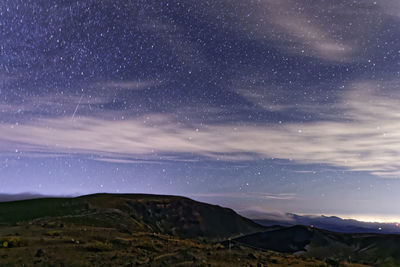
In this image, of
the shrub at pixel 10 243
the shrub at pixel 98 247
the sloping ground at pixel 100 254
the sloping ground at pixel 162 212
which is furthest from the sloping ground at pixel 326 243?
the shrub at pixel 10 243

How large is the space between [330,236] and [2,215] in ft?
395

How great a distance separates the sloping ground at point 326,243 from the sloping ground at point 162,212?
378 inches

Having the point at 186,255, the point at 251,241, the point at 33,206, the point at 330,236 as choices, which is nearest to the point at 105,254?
the point at 186,255

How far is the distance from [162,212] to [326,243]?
6777 centimetres

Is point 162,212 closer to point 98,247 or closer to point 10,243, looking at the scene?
point 98,247

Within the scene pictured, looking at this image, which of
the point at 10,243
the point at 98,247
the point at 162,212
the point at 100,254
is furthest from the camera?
the point at 162,212

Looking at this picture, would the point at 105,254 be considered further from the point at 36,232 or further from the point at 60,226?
the point at 60,226

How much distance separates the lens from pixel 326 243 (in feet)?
433

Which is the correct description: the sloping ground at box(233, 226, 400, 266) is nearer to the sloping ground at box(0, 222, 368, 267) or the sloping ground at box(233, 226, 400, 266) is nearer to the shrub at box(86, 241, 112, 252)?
the sloping ground at box(0, 222, 368, 267)

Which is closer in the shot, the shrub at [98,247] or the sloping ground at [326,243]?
the shrub at [98,247]

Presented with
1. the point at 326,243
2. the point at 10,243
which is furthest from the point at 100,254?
the point at 326,243

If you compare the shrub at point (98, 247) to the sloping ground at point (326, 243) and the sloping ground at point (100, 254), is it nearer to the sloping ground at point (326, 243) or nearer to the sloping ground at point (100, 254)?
the sloping ground at point (100, 254)

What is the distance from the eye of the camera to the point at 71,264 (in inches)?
771

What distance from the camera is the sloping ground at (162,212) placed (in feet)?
262
